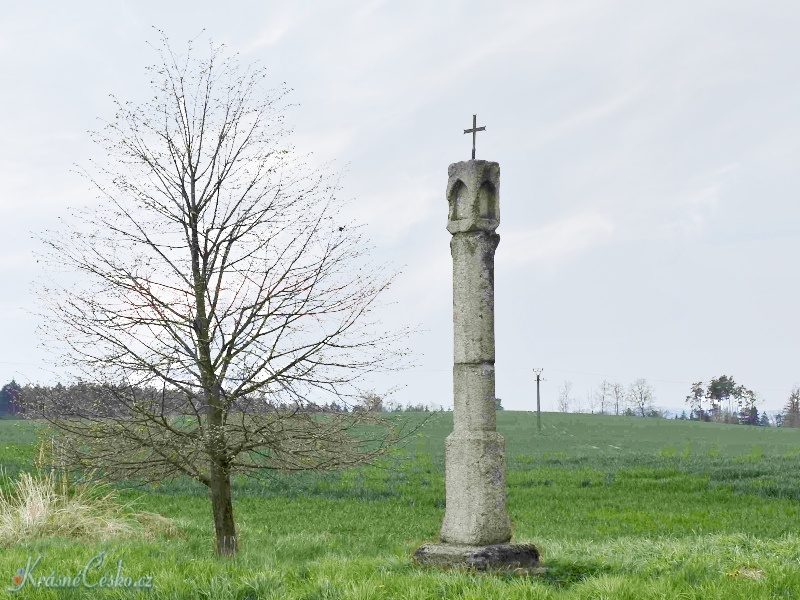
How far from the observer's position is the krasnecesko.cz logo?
7.72m

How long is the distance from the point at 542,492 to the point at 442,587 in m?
15.6

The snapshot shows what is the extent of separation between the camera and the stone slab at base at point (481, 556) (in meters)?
8.20

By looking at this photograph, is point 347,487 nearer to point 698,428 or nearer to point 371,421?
point 371,421

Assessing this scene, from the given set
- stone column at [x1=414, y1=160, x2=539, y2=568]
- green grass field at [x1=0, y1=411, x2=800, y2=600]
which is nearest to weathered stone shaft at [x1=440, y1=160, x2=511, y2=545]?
stone column at [x1=414, y1=160, x2=539, y2=568]

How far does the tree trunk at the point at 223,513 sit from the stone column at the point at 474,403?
3.04 meters

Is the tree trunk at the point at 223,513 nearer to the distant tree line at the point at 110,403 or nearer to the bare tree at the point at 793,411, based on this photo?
the distant tree line at the point at 110,403

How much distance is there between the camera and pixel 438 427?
58312mm

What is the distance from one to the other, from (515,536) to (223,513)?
5214 mm

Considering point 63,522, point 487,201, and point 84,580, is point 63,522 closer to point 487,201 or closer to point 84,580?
point 84,580

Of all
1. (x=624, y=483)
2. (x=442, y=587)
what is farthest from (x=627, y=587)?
(x=624, y=483)

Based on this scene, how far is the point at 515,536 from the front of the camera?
1320cm

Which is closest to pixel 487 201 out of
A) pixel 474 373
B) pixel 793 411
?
pixel 474 373

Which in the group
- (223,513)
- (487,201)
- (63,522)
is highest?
(487,201)

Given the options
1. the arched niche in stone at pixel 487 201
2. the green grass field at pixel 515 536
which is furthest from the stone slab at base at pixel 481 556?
the arched niche in stone at pixel 487 201
